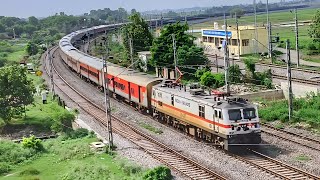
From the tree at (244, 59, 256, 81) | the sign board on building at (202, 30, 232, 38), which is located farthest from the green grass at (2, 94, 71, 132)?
the sign board on building at (202, 30, 232, 38)

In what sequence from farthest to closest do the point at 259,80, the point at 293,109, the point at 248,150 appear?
1. the point at 259,80
2. the point at 293,109
3. the point at 248,150

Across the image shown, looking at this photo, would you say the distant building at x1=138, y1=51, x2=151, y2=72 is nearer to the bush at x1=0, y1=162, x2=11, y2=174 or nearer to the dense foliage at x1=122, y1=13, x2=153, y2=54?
the dense foliage at x1=122, y1=13, x2=153, y2=54

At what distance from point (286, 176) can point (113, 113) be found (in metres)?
22.5

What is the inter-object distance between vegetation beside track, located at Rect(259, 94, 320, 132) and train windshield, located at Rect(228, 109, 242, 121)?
297 inches

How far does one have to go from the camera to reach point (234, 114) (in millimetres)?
27016

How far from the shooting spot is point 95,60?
60.2 m

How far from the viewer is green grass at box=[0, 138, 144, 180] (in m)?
25.4

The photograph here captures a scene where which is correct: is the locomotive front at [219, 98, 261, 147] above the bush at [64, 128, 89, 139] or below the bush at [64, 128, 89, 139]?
above

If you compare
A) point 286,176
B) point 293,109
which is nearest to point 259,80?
point 293,109

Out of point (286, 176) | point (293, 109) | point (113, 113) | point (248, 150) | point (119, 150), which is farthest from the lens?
point (113, 113)

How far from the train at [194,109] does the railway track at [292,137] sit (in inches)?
126

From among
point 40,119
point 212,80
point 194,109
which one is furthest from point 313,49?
point 194,109

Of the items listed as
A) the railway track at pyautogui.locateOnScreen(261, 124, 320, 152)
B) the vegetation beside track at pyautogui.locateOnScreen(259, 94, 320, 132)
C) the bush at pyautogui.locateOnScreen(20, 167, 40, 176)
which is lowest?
the bush at pyautogui.locateOnScreen(20, 167, 40, 176)

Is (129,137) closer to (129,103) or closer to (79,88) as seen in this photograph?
(129,103)
